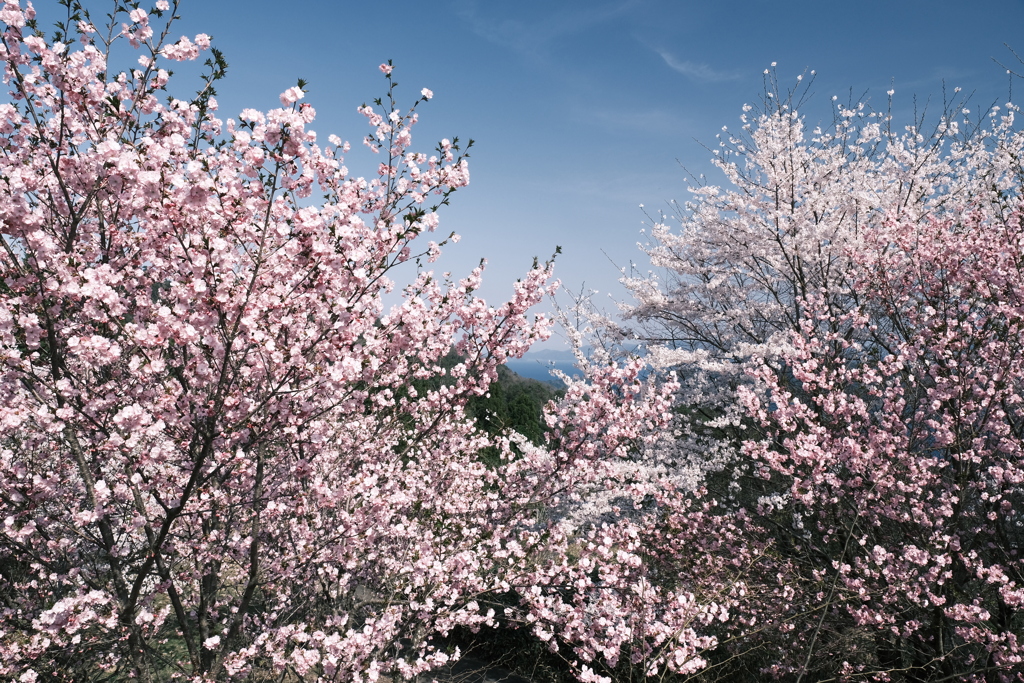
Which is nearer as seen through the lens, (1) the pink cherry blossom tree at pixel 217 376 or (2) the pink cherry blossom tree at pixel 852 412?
(1) the pink cherry blossom tree at pixel 217 376

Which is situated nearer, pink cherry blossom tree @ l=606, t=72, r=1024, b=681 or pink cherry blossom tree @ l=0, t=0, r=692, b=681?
pink cherry blossom tree @ l=0, t=0, r=692, b=681

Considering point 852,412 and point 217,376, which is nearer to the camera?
point 217,376

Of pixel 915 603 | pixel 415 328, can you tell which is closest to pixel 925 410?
pixel 915 603

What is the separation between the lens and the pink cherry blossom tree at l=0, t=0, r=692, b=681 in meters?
3.24

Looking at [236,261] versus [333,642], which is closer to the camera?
[236,261]

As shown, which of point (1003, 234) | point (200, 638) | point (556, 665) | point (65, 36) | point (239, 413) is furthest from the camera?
point (556, 665)

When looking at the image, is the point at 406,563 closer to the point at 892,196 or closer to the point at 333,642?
the point at 333,642

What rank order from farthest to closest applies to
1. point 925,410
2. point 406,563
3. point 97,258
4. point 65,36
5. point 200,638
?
1. point 925,410
2. point 406,563
3. point 200,638
4. point 97,258
5. point 65,36

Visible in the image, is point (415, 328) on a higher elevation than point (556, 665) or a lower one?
higher

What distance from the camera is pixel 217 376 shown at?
146 inches

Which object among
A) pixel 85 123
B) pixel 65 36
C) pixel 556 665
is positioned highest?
pixel 65 36

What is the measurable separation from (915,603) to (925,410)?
2649mm

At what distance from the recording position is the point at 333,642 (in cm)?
410

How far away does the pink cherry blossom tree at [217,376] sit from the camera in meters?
3.24
